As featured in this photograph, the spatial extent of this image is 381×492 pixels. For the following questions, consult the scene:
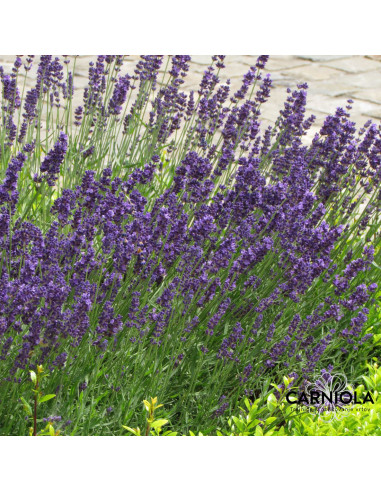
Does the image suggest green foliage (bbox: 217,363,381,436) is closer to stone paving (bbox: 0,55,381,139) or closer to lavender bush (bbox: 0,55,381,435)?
lavender bush (bbox: 0,55,381,435)

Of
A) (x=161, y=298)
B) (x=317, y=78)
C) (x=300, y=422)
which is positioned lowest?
(x=300, y=422)

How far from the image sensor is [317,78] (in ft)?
28.6

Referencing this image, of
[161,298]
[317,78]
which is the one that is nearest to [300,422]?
[161,298]

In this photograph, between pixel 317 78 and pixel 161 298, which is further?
pixel 317 78

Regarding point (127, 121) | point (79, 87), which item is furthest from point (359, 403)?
point (79, 87)

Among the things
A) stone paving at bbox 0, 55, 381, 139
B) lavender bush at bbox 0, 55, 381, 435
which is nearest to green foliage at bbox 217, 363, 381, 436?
lavender bush at bbox 0, 55, 381, 435

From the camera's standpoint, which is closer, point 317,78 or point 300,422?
point 300,422

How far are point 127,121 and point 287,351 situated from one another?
2.43m

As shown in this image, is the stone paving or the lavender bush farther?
the stone paving

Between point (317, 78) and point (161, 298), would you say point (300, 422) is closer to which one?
point (161, 298)

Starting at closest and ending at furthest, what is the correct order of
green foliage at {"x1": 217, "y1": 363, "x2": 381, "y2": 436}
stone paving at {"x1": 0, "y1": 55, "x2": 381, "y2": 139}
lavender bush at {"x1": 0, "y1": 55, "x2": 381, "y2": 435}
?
lavender bush at {"x1": 0, "y1": 55, "x2": 381, "y2": 435} → green foliage at {"x1": 217, "y1": 363, "x2": 381, "y2": 436} → stone paving at {"x1": 0, "y1": 55, "x2": 381, "y2": 139}

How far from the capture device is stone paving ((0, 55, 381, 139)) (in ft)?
25.8

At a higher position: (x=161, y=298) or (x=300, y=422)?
(x=161, y=298)

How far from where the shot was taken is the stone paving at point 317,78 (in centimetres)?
786
